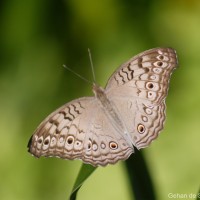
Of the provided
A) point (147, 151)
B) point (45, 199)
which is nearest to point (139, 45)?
point (147, 151)

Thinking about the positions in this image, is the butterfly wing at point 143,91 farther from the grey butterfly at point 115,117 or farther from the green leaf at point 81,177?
the green leaf at point 81,177

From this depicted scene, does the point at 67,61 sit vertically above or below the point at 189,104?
above

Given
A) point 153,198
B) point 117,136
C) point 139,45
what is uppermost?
point 139,45

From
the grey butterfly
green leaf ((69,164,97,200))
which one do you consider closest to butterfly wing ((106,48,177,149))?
the grey butterfly

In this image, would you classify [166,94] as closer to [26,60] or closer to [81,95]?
[81,95]

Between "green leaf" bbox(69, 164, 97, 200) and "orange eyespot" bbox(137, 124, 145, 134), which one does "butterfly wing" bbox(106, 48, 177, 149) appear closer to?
"orange eyespot" bbox(137, 124, 145, 134)

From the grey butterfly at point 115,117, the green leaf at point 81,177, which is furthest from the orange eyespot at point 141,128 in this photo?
the green leaf at point 81,177
